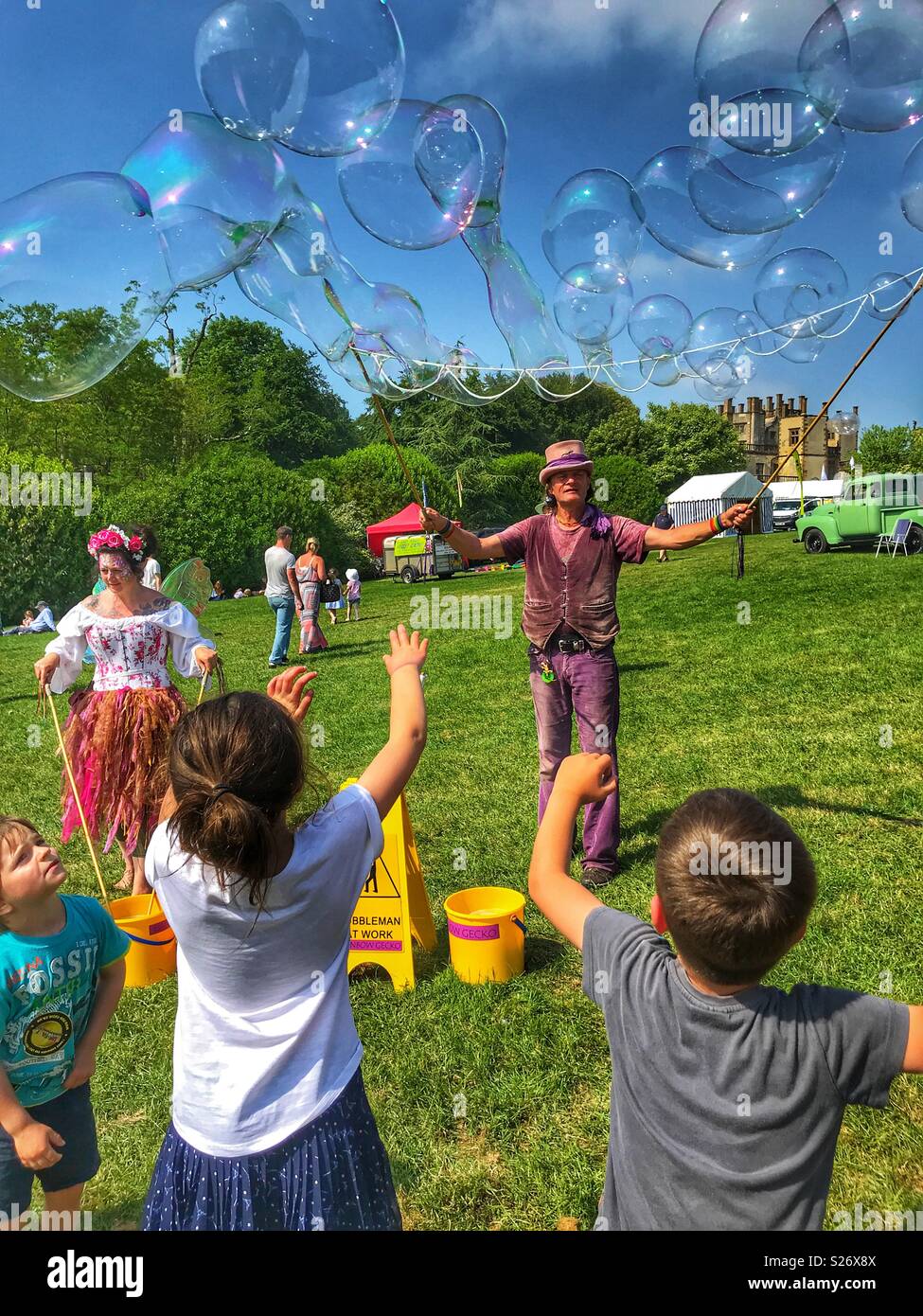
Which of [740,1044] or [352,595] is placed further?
[352,595]

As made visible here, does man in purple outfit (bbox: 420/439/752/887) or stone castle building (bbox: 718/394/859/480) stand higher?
stone castle building (bbox: 718/394/859/480)

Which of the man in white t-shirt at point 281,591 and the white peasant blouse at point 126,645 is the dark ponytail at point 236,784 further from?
the man in white t-shirt at point 281,591

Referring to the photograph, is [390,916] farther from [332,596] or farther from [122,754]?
[332,596]

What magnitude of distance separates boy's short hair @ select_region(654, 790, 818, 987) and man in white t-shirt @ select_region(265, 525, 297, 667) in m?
11.2

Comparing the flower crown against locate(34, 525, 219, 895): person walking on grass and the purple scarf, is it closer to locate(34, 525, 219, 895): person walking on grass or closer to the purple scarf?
locate(34, 525, 219, 895): person walking on grass

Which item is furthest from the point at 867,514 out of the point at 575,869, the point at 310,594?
the point at 575,869

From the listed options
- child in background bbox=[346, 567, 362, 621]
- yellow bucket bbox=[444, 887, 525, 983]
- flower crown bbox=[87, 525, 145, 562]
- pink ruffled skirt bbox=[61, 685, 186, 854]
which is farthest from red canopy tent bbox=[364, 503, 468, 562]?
yellow bucket bbox=[444, 887, 525, 983]

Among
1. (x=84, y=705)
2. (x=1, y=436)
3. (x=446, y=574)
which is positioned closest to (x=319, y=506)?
(x=446, y=574)

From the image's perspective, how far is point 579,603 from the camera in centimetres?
438

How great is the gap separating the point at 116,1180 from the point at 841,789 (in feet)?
14.8

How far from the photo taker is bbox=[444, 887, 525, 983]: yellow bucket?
346cm

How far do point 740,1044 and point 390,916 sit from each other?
2400mm

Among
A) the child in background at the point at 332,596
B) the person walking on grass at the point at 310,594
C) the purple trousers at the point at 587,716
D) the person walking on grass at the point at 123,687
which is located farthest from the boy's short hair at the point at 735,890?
the child in background at the point at 332,596
